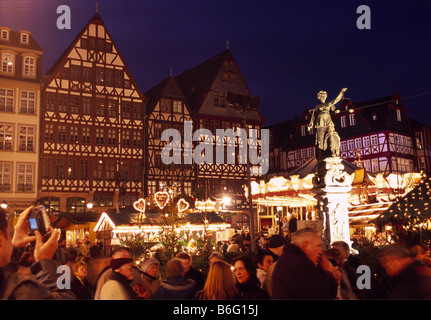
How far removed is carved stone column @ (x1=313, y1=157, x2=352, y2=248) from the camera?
12.3 metres

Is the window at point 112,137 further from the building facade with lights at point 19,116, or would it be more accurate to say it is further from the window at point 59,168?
the building facade with lights at point 19,116

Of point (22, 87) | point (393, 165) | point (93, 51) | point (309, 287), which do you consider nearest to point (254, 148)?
point (393, 165)

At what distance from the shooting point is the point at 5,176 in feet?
107

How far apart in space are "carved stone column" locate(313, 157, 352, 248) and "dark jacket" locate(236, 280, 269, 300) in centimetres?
774

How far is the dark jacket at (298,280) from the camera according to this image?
374 cm

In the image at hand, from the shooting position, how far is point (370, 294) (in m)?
6.76

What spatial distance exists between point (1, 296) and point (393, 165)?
1799 inches

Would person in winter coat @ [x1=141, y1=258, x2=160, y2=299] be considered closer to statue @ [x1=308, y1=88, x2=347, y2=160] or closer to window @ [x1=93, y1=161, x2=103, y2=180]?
statue @ [x1=308, y1=88, x2=347, y2=160]

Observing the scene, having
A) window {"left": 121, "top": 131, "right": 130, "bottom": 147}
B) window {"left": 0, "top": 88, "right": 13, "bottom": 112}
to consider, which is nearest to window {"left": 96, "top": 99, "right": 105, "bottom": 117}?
window {"left": 121, "top": 131, "right": 130, "bottom": 147}

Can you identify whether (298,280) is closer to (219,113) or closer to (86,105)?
(86,105)

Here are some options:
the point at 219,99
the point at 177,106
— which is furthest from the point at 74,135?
the point at 219,99

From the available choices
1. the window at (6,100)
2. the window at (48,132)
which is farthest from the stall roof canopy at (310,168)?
the window at (6,100)

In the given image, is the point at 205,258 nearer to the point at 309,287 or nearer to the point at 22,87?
the point at 309,287

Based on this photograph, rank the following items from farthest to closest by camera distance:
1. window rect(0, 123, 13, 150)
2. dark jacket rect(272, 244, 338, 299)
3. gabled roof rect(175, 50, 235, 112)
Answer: gabled roof rect(175, 50, 235, 112) → window rect(0, 123, 13, 150) → dark jacket rect(272, 244, 338, 299)
